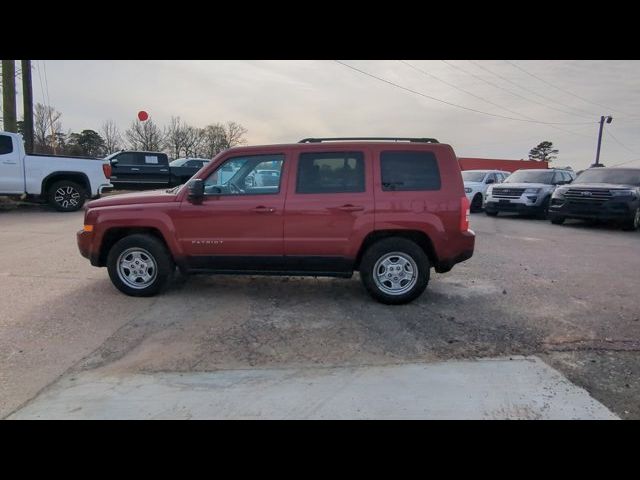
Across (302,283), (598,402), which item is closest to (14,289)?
(302,283)

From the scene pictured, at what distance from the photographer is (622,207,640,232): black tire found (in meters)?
11.6

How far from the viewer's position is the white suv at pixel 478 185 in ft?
54.5

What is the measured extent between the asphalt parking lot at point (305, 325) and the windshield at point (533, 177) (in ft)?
29.6

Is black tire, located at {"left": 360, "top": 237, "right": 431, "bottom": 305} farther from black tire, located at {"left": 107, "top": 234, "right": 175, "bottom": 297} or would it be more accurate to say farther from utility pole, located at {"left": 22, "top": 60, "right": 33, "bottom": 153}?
utility pole, located at {"left": 22, "top": 60, "right": 33, "bottom": 153}

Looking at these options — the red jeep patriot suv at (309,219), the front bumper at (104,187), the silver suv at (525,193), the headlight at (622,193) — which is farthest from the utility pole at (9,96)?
the headlight at (622,193)

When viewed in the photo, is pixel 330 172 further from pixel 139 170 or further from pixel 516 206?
pixel 139 170

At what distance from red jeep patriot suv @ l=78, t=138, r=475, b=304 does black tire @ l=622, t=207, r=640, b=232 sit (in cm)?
929

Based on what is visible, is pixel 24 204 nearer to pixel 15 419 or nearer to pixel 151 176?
pixel 151 176

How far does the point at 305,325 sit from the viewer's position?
4484mm

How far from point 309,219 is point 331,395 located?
93.2 inches

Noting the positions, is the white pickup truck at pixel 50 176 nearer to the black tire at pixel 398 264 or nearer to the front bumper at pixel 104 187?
the front bumper at pixel 104 187

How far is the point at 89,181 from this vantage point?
41.8 ft

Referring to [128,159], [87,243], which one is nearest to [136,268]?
[87,243]
